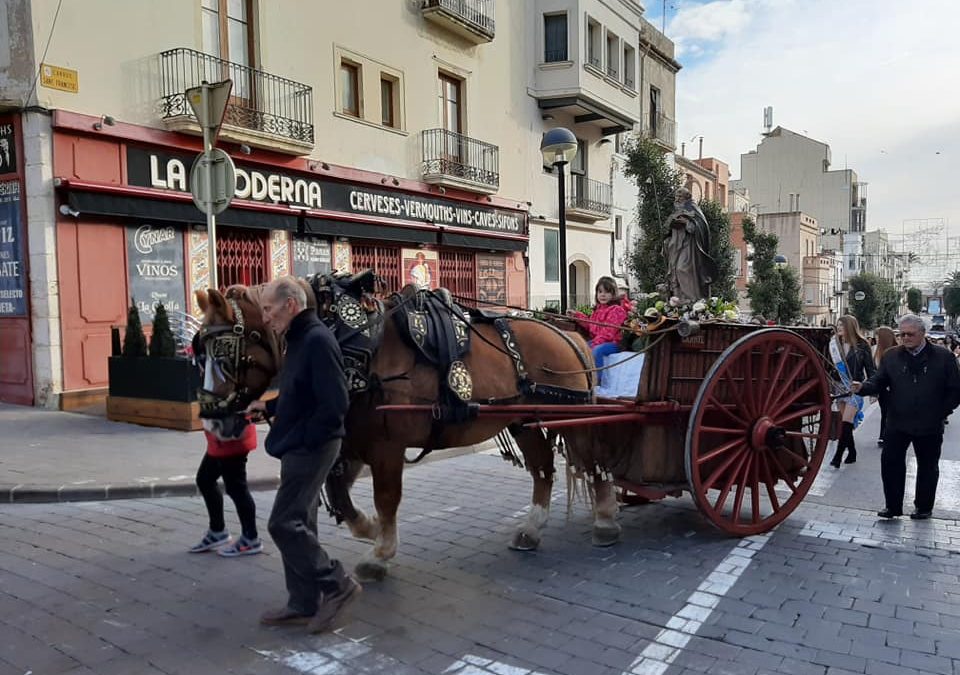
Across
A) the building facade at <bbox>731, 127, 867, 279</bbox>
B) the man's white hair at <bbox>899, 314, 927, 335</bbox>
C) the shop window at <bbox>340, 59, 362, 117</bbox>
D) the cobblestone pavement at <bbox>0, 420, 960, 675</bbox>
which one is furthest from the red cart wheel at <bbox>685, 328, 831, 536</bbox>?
the building facade at <bbox>731, 127, 867, 279</bbox>

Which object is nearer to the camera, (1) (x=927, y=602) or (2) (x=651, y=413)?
(1) (x=927, y=602)

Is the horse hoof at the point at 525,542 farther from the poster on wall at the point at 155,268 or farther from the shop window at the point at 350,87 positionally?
the shop window at the point at 350,87

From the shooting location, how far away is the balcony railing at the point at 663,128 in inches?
1139

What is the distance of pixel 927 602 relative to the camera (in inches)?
168

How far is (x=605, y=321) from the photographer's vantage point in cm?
622

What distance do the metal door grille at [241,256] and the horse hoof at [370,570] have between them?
962cm

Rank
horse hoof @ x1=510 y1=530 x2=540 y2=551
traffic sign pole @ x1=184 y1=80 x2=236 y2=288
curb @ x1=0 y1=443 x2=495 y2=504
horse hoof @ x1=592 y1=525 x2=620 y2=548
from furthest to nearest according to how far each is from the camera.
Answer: traffic sign pole @ x1=184 y1=80 x2=236 y2=288 < curb @ x1=0 y1=443 x2=495 y2=504 < horse hoof @ x1=592 y1=525 x2=620 y2=548 < horse hoof @ x1=510 y1=530 x2=540 y2=551

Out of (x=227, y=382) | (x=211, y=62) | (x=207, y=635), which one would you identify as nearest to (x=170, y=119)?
(x=211, y=62)

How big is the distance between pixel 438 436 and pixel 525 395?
0.76 meters

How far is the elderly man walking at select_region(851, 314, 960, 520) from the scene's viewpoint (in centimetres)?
601

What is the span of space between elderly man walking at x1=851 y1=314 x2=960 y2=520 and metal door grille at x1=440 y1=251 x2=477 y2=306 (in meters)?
13.9

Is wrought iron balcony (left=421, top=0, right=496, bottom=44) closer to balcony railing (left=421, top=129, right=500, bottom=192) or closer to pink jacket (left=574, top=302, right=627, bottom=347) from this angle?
balcony railing (left=421, top=129, right=500, bottom=192)

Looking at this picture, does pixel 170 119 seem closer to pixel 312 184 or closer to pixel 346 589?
pixel 312 184

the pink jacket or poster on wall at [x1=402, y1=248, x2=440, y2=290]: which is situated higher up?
poster on wall at [x1=402, y1=248, x2=440, y2=290]
